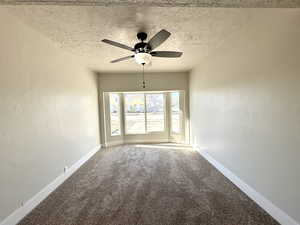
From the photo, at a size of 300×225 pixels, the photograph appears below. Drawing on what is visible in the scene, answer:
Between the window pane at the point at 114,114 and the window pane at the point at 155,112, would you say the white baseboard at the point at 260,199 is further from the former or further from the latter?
the window pane at the point at 114,114

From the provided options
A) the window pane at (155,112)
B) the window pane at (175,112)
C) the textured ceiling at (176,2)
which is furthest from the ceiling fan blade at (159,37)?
the window pane at (155,112)

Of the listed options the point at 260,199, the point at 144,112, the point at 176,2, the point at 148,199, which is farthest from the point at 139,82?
the point at 260,199

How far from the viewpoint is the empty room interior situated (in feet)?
5.44

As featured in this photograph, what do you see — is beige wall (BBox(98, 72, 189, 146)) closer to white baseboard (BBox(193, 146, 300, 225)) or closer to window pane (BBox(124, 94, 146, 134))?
window pane (BBox(124, 94, 146, 134))

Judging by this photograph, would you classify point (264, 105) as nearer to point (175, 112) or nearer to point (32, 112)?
point (32, 112)

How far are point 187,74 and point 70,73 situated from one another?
11.4 feet

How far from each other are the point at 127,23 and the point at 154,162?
9.55ft

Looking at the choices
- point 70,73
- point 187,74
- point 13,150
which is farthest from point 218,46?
point 13,150

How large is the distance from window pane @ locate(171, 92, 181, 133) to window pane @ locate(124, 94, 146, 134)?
1077 mm

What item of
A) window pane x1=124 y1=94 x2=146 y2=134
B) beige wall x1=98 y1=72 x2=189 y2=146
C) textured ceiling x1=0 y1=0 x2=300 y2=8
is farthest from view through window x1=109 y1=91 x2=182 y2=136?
textured ceiling x1=0 y1=0 x2=300 y2=8

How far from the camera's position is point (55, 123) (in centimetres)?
261

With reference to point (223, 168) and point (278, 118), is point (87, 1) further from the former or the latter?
point (223, 168)

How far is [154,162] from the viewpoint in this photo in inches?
143

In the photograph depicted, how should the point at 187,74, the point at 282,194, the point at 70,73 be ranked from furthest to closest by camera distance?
the point at 187,74 → the point at 70,73 → the point at 282,194
